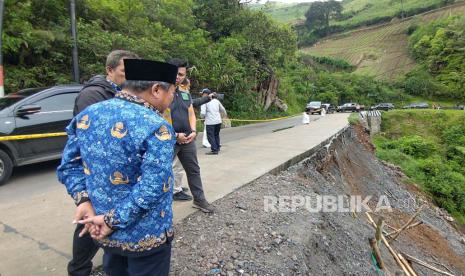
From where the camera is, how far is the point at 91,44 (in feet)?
35.3

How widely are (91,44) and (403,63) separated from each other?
63425 millimetres

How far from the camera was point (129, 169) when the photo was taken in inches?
71.7

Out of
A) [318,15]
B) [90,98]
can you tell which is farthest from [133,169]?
[318,15]

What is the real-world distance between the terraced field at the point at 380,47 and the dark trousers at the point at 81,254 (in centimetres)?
6316

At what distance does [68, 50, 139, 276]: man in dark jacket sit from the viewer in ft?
8.65

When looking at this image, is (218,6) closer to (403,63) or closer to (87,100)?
(87,100)

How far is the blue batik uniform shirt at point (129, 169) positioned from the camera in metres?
1.75

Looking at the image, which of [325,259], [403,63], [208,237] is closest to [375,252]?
[325,259]

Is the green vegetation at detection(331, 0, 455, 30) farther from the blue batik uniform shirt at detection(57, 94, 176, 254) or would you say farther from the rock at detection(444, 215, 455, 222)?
the blue batik uniform shirt at detection(57, 94, 176, 254)

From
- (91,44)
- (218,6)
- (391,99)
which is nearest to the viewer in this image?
(91,44)

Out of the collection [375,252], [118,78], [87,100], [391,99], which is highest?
[118,78]

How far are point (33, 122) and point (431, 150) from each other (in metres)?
21.9

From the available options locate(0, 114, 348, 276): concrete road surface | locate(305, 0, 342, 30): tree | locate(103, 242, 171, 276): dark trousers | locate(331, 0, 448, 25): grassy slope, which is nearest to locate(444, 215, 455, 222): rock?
locate(0, 114, 348, 276): concrete road surface
